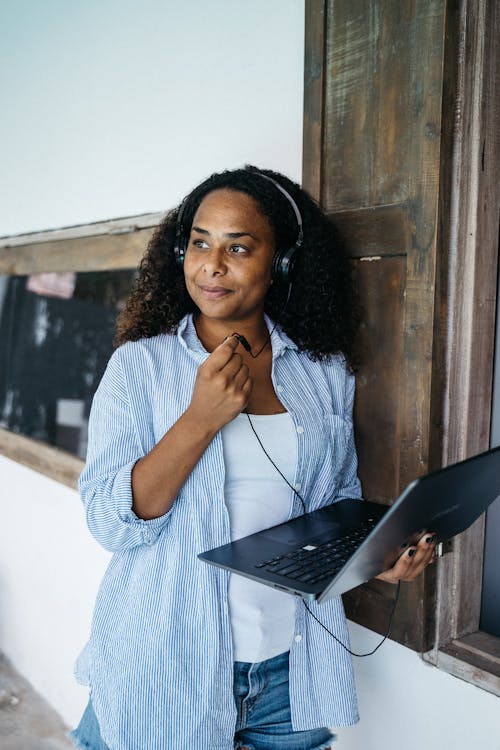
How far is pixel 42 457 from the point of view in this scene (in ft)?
8.75

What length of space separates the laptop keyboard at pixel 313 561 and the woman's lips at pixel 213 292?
48 centimetres

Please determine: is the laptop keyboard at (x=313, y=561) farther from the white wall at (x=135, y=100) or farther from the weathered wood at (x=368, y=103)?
the white wall at (x=135, y=100)

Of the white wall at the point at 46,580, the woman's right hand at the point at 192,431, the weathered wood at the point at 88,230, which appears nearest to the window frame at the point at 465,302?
the woman's right hand at the point at 192,431

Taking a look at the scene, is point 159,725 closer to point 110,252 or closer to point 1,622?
point 110,252

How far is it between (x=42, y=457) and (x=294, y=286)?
1614 millimetres

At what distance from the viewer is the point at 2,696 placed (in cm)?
282

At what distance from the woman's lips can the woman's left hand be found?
0.56 m

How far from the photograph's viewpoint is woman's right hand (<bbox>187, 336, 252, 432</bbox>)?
1.09m

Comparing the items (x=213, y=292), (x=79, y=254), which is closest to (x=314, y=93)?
(x=213, y=292)

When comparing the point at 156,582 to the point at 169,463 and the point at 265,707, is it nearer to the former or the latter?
the point at 169,463

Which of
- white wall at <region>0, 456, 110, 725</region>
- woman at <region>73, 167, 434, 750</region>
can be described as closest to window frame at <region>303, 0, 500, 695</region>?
woman at <region>73, 167, 434, 750</region>

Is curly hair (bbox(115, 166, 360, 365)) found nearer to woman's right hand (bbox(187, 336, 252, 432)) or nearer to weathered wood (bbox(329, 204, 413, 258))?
weathered wood (bbox(329, 204, 413, 258))

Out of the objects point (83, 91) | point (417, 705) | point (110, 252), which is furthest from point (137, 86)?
point (417, 705)

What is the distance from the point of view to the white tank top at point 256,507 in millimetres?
1204
